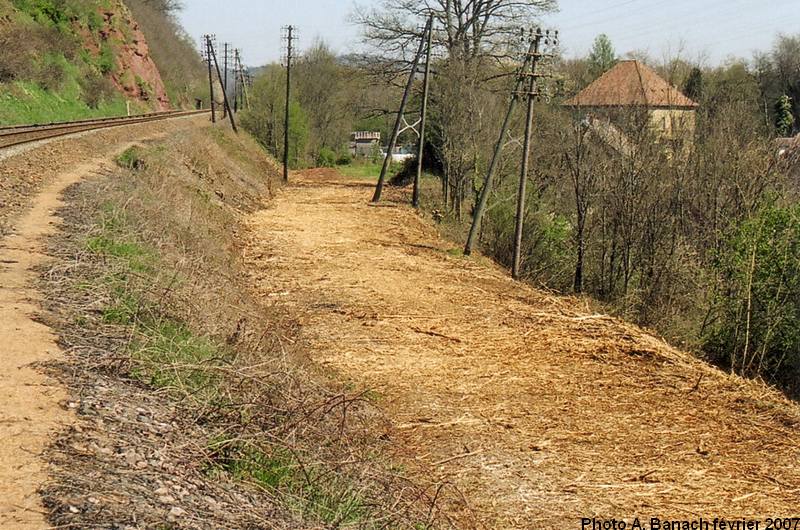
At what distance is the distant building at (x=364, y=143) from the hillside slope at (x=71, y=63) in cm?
1901

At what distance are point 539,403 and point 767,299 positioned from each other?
8.79m

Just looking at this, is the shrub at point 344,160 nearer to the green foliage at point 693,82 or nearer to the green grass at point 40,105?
the green grass at point 40,105

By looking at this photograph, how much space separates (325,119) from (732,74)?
103 ft

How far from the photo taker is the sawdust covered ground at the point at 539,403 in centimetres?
752

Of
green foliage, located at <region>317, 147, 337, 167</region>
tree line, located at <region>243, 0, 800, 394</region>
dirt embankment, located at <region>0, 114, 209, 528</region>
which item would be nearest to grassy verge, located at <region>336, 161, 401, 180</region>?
green foliage, located at <region>317, 147, 337, 167</region>

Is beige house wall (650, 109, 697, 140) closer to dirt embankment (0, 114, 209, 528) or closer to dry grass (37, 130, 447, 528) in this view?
dry grass (37, 130, 447, 528)

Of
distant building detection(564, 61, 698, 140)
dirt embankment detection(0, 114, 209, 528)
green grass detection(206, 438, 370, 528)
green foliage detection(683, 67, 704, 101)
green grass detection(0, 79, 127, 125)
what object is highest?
green foliage detection(683, 67, 704, 101)

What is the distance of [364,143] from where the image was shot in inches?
3081

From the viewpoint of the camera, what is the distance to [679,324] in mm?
18859

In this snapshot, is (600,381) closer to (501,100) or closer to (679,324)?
(679,324)

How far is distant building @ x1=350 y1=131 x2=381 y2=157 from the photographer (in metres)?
72.4

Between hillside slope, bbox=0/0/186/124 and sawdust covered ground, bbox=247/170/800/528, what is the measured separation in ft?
60.6

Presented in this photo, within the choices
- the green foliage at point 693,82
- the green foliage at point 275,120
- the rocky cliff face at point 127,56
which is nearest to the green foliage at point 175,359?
the green foliage at point 693,82

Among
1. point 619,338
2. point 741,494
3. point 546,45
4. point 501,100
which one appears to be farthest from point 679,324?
point 501,100
